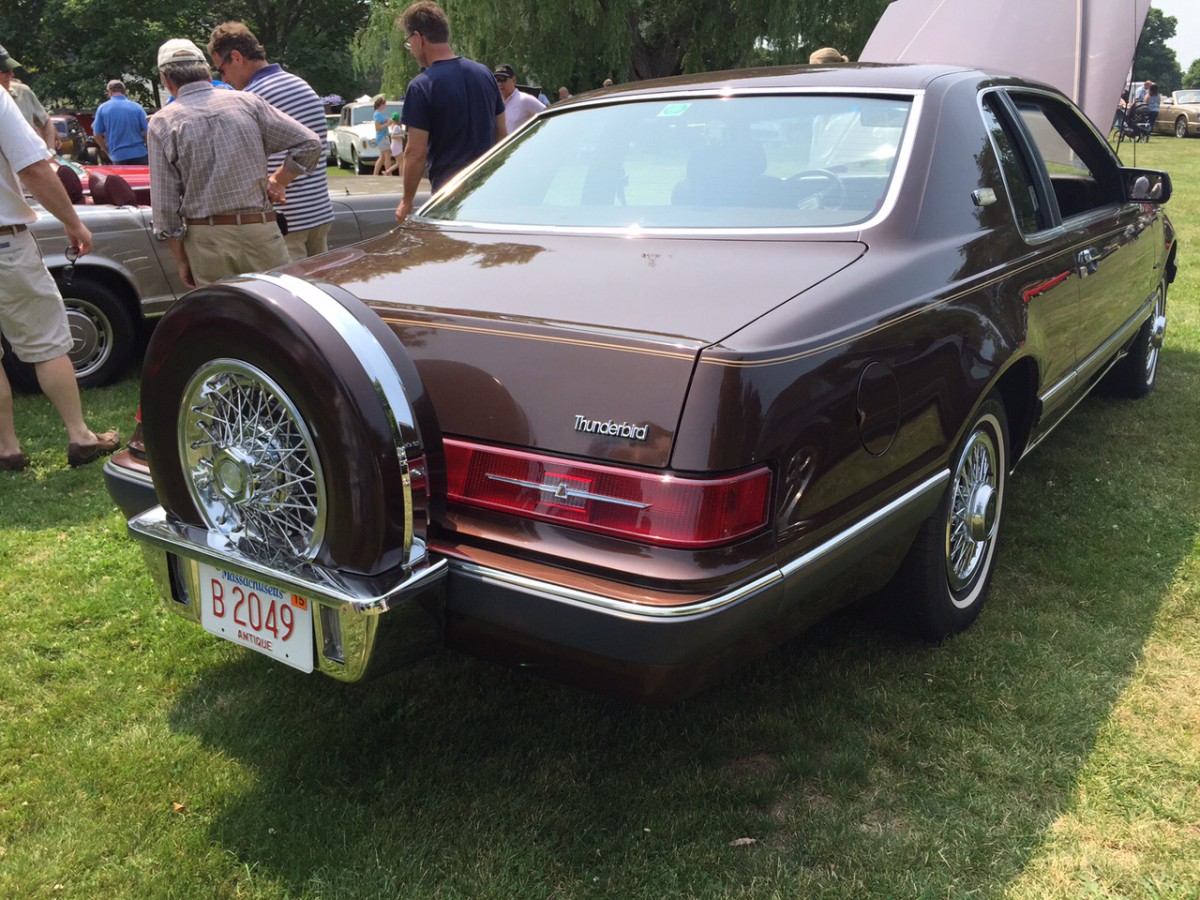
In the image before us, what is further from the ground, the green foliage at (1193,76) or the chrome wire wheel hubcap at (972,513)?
the green foliage at (1193,76)

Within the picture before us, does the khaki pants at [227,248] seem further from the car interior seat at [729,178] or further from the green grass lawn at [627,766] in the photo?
the car interior seat at [729,178]

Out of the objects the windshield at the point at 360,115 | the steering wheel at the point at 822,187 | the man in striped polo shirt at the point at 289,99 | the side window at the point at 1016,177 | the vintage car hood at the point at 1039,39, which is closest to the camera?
the steering wheel at the point at 822,187

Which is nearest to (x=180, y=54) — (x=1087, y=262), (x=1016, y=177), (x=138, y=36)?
(x=1016, y=177)

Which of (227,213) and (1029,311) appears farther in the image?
(227,213)

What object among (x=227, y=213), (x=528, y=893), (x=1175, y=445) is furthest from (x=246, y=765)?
(x=1175, y=445)

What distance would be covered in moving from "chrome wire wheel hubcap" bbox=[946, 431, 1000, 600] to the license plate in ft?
5.59

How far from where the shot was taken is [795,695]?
8.96 feet

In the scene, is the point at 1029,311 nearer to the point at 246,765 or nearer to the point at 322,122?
the point at 246,765

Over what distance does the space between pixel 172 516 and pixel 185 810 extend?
2.21 feet

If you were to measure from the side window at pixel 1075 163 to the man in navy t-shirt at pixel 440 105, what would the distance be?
2.81 metres

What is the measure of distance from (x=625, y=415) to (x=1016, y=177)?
1.92 m

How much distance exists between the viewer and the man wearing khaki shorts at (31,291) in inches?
163

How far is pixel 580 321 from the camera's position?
210 cm

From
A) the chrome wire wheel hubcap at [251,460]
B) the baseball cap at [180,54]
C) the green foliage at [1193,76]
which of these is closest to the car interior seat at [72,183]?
the baseball cap at [180,54]
